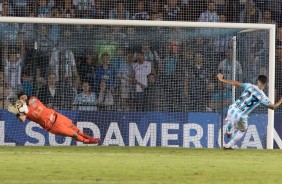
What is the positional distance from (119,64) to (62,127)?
9.19ft

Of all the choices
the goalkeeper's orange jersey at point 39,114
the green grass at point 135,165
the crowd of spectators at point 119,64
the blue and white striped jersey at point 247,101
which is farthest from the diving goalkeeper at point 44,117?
the blue and white striped jersey at point 247,101

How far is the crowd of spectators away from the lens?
20.7m

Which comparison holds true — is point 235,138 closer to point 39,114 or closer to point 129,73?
point 129,73

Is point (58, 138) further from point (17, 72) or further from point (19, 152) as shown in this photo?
point (19, 152)

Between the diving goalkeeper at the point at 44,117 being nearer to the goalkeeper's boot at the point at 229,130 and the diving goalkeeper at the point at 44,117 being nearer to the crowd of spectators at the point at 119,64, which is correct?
the crowd of spectators at the point at 119,64

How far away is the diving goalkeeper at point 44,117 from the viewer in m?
18.5

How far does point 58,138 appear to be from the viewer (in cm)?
2097

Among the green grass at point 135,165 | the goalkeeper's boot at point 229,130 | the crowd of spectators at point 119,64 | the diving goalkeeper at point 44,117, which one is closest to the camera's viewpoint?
the green grass at point 135,165

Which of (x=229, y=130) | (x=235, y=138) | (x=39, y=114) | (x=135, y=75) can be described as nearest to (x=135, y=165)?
(x=39, y=114)

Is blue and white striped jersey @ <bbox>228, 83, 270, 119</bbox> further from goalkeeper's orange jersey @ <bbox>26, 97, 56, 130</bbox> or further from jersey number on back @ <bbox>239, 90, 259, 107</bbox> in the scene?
goalkeeper's orange jersey @ <bbox>26, 97, 56, 130</bbox>

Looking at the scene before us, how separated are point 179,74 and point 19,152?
5333 mm

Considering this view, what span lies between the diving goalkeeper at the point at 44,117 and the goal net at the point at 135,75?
1.41m

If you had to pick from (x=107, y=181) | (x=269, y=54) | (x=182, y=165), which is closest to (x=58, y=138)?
(x=269, y=54)

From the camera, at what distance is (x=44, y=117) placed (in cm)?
1872
